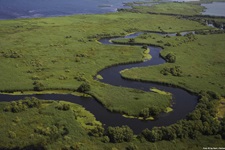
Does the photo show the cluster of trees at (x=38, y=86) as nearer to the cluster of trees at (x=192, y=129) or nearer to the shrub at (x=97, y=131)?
the shrub at (x=97, y=131)

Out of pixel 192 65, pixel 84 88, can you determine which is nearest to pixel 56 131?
pixel 84 88

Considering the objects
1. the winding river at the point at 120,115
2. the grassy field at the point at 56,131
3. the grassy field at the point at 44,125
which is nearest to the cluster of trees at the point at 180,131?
the grassy field at the point at 56,131

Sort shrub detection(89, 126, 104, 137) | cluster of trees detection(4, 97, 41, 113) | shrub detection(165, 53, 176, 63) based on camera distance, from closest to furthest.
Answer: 1. shrub detection(89, 126, 104, 137)
2. cluster of trees detection(4, 97, 41, 113)
3. shrub detection(165, 53, 176, 63)

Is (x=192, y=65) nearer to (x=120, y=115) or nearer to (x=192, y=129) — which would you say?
(x=120, y=115)

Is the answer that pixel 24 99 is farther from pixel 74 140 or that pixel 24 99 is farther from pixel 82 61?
pixel 82 61

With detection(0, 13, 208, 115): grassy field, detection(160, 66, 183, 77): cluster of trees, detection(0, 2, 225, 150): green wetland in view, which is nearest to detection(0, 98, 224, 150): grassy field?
detection(0, 2, 225, 150): green wetland

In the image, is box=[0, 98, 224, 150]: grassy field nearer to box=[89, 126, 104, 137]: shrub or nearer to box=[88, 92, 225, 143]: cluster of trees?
box=[89, 126, 104, 137]: shrub

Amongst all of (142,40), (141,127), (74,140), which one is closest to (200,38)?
(142,40)
